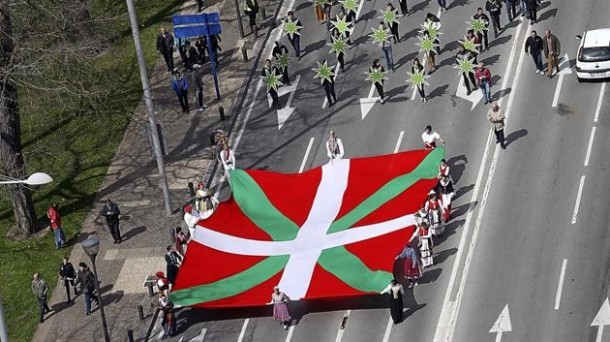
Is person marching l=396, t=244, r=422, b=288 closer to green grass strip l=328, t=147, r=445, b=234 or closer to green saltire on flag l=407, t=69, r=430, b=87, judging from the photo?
green grass strip l=328, t=147, r=445, b=234

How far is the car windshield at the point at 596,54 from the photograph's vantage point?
5303 cm

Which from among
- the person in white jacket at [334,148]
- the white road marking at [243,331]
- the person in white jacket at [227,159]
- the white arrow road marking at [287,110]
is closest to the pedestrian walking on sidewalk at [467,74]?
the person in white jacket at [334,148]

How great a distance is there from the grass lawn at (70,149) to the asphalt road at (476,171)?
5.21 m

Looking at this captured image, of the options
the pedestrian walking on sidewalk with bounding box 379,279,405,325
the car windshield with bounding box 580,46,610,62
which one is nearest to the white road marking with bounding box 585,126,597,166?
the car windshield with bounding box 580,46,610,62

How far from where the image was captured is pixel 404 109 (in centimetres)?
5462

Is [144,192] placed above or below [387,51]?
below

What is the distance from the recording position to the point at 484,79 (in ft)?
174

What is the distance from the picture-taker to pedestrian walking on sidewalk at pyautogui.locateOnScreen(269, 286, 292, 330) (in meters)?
44.6

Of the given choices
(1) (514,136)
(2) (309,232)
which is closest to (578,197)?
(1) (514,136)

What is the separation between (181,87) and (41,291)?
11488 mm

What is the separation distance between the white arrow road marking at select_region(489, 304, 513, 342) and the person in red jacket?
15703 millimetres

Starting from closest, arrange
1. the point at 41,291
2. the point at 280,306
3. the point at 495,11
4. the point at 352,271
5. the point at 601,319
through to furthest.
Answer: the point at 601,319 → the point at 280,306 → the point at 352,271 → the point at 41,291 → the point at 495,11

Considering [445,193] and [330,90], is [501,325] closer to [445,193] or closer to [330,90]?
[445,193]

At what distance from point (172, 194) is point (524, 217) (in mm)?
12657
